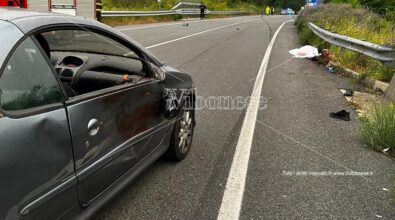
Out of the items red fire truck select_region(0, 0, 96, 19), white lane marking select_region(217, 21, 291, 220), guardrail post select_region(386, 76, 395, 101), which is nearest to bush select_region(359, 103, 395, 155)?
white lane marking select_region(217, 21, 291, 220)

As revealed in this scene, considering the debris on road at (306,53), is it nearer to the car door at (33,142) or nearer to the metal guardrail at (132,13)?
the car door at (33,142)

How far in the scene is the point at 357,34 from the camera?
13344mm

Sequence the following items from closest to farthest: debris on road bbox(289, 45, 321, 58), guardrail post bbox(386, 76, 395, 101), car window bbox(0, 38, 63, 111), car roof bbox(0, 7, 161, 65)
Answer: car window bbox(0, 38, 63, 111) → car roof bbox(0, 7, 161, 65) → guardrail post bbox(386, 76, 395, 101) → debris on road bbox(289, 45, 321, 58)

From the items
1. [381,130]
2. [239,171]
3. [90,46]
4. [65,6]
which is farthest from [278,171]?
[65,6]

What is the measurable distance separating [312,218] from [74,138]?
6.75ft

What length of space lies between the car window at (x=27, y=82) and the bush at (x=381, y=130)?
4061 millimetres

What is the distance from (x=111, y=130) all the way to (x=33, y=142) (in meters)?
0.79

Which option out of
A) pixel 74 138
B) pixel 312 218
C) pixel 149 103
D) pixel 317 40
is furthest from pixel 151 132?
pixel 317 40

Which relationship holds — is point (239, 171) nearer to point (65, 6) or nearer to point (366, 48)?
point (366, 48)

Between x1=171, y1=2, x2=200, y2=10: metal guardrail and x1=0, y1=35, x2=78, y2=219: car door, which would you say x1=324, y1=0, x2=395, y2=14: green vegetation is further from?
x1=0, y1=35, x2=78, y2=219: car door

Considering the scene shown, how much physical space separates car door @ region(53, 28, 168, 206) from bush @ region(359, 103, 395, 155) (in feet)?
9.45

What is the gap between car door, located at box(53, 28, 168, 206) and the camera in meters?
2.60

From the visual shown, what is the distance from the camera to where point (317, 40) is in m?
15.1

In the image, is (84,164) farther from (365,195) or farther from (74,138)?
(365,195)
